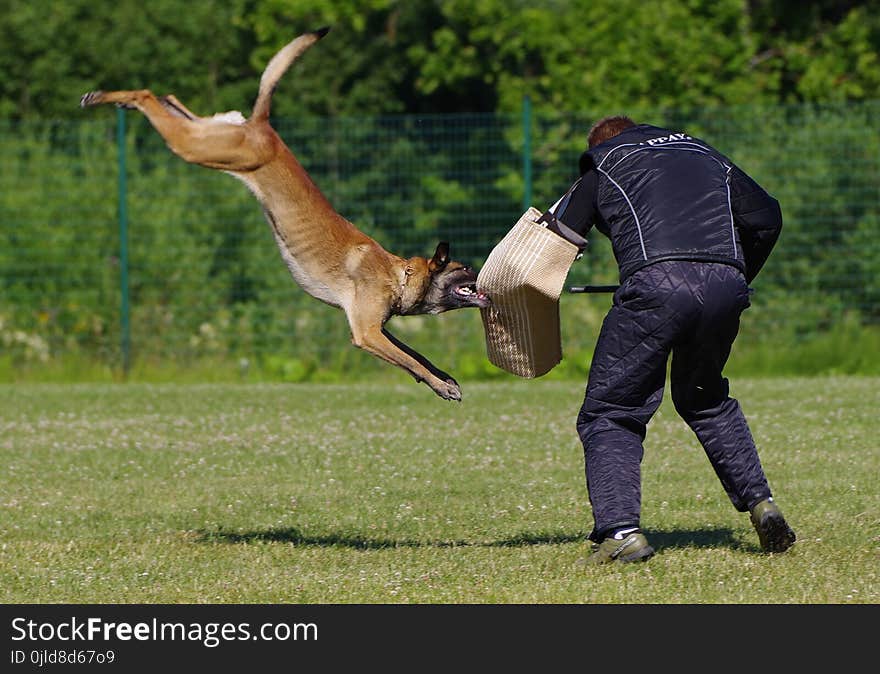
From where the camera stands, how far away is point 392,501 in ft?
26.8

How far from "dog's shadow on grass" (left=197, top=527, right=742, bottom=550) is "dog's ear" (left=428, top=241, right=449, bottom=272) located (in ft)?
4.41

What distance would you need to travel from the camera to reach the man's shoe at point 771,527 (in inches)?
250

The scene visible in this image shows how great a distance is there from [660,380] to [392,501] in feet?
7.93

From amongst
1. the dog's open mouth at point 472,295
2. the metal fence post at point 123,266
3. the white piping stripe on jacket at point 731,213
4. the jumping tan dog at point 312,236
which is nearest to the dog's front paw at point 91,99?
the jumping tan dog at point 312,236

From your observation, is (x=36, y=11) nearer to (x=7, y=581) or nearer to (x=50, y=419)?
(x=50, y=419)

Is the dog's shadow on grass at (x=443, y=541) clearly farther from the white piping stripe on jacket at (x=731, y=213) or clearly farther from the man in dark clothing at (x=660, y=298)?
the white piping stripe on jacket at (x=731, y=213)

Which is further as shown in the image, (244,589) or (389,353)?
(389,353)

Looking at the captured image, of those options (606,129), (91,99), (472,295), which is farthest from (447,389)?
(91,99)

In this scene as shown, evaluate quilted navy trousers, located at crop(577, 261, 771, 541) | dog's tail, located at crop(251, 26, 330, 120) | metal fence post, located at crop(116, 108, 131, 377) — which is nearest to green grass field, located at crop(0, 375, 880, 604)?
quilted navy trousers, located at crop(577, 261, 771, 541)

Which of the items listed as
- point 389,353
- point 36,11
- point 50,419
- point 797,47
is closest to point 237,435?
point 50,419

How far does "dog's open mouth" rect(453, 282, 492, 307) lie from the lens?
652 cm

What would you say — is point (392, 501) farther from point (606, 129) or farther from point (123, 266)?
point (123, 266)

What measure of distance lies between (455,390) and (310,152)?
9.34 m

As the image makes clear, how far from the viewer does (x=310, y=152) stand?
50.9ft
